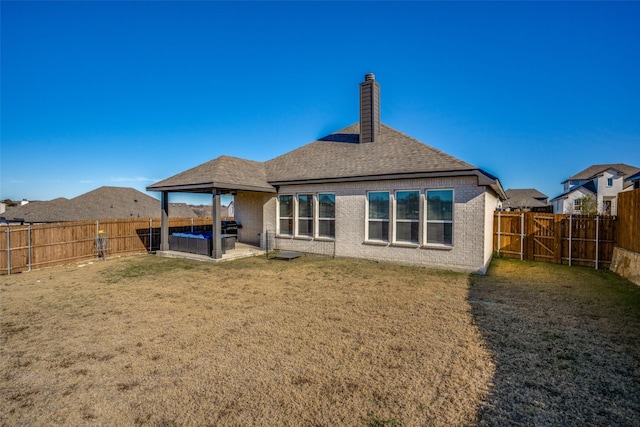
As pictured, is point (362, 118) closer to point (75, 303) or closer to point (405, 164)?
point (405, 164)

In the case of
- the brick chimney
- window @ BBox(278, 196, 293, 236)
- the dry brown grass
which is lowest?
the dry brown grass

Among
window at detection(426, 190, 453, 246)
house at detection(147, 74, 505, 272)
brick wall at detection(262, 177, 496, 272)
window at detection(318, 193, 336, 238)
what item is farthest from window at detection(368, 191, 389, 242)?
window at detection(318, 193, 336, 238)

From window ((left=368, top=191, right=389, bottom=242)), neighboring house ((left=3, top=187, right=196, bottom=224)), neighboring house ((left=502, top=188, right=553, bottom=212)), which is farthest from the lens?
neighboring house ((left=502, top=188, right=553, bottom=212))

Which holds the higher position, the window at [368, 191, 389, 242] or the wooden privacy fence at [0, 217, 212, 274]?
the window at [368, 191, 389, 242]

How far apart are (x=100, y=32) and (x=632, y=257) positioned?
1963 centimetres

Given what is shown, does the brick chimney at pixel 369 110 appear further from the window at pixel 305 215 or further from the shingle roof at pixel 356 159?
the window at pixel 305 215

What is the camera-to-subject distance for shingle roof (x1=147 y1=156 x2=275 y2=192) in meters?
12.2

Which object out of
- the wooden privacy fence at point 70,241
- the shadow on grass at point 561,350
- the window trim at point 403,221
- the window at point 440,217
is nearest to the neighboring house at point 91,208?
the wooden privacy fence at point 70,241

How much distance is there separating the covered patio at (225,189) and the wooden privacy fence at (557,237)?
10495 mm

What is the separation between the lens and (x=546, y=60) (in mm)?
13125

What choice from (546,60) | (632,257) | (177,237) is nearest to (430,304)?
(632,257)

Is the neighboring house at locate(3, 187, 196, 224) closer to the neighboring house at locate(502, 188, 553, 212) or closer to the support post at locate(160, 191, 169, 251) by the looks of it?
the support post at locate(160, 191, 169, 251)

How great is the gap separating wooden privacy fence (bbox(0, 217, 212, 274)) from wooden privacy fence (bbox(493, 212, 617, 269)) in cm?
1643

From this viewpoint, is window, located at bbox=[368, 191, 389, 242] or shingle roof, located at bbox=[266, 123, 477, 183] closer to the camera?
shingle roof, located at bbox=[266, 123, 477, 183]
